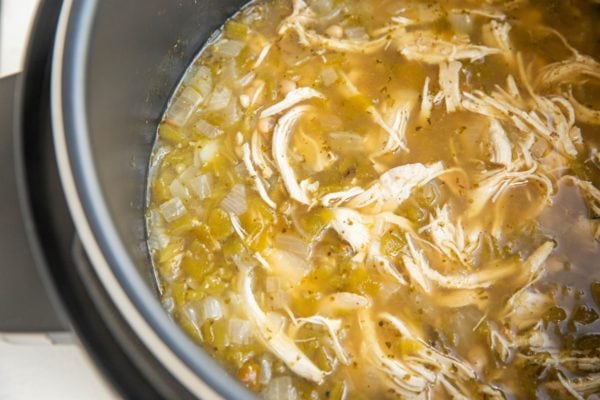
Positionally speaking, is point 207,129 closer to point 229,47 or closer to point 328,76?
point 229,47

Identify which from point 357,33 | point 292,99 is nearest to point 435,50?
point 357,33

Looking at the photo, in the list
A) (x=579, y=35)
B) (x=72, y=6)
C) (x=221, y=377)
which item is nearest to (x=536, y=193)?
(x=579, y=35)

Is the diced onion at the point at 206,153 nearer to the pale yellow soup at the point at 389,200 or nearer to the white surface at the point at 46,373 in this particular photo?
the pale yellow soup at the point at 389,200

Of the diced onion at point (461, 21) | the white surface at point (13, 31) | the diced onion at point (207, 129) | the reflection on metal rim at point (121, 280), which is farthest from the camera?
the diced onion at point (461, 21)

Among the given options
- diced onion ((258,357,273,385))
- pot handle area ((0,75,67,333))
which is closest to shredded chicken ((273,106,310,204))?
diced onion ((258,357,273,385))

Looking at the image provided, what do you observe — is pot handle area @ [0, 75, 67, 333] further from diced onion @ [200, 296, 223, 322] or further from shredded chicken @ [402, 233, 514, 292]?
shredded chicken @ [402, 233, 514, 292]

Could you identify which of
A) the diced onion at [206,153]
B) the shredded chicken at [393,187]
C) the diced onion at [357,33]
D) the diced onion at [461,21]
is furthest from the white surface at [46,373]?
the diced onion at [461,21]

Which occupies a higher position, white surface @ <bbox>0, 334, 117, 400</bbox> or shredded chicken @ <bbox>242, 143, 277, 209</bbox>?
shredded chicken @ <bbox>242, 143, 277, 209</bbox>
